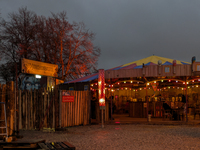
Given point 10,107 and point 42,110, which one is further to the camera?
point 42,110

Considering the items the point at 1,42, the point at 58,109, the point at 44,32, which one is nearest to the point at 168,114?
the point at 58,109

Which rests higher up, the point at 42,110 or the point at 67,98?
the point at 67,98

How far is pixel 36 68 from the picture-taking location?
39.8 feet

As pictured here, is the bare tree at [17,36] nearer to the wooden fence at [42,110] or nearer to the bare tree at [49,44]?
the bare tree at [49,44]

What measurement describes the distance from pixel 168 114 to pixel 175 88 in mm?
7587

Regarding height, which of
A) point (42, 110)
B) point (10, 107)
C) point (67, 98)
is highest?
point (67, 98)

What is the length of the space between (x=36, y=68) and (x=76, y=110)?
292 cm

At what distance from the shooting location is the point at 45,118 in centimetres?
1195

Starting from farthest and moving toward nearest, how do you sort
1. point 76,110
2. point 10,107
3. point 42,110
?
point 76,110
point 42,110
point 10,107

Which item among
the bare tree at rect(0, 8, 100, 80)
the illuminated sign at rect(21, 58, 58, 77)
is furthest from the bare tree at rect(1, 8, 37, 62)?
the illuminated sign at rect(21, 58, 58, 77)

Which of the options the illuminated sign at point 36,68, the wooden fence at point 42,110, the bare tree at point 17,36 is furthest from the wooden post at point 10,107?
the bare tree at point 17,36

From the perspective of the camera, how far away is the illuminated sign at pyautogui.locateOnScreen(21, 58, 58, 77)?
1148cm

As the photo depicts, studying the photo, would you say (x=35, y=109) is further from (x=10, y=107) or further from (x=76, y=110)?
(x=10, y=107)

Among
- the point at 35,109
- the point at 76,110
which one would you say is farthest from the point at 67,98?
the point at 35,109
